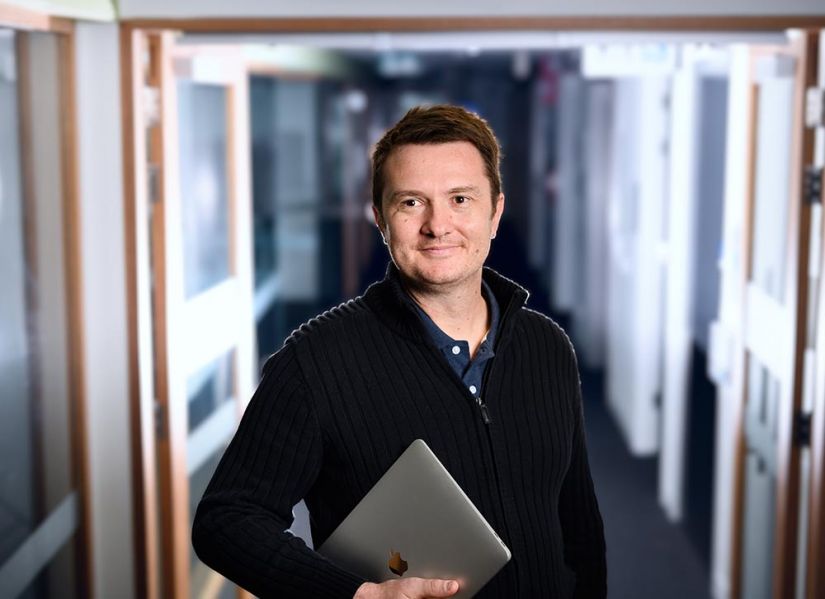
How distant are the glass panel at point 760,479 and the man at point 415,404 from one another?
1971mm

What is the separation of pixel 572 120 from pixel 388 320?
925 cm

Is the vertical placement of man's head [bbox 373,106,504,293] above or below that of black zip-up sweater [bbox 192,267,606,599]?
above

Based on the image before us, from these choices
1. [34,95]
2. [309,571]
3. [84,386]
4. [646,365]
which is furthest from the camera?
[646,365]

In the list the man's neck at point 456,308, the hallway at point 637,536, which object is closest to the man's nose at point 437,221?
the man's neck at point 456,308

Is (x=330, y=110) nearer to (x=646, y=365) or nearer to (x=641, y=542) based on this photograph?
(x=646, y=365)

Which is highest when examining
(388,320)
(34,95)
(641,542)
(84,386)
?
(34,95)

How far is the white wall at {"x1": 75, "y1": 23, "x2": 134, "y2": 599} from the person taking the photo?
301 centimetres

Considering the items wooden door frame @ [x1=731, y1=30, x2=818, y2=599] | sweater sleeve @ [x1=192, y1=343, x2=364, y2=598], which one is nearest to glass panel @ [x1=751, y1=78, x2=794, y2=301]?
wooden door frame @ [x1=731, y1=30, x2=818, y2=599]

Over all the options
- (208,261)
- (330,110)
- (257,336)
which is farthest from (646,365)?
(330,110)

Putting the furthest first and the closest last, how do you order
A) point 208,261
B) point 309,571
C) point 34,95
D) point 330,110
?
point 330,110 → point 208,261 → point 34,95 → point 309,571

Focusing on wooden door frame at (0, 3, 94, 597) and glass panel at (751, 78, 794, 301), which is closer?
wooden door frame at (0, 3, 94, 597)

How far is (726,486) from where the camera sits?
4.32 metres

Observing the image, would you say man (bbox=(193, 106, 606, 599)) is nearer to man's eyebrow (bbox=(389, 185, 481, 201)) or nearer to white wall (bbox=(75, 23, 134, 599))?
man's eyebrow (bbox=(389, 185, 481, 201))

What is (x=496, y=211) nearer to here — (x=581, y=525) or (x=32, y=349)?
(x=581, y=525)
